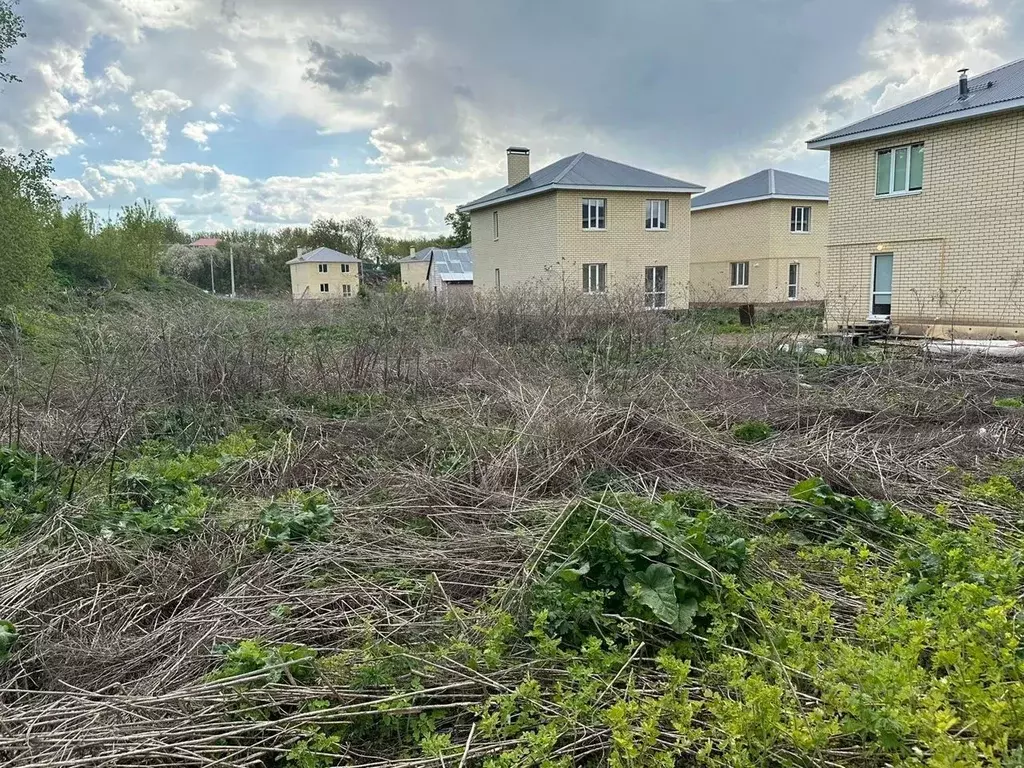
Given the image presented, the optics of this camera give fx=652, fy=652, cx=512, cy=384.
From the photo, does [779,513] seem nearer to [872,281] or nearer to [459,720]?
[459,720]

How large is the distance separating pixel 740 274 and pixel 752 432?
2615cm

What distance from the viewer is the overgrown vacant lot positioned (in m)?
2.16

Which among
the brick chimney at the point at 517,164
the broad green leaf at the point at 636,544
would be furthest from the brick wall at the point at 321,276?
the broad green leaf at the point at 636,544

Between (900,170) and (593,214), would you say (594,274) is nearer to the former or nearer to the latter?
(593,214)

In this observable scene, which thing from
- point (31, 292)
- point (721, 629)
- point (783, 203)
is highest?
point (783, 203)

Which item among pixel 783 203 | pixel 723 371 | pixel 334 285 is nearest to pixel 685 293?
pixel 783 203

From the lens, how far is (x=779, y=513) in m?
3.91

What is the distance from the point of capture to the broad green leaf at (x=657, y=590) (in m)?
2.64

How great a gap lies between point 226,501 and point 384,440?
162 centimetres

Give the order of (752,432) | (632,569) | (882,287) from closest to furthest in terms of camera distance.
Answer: (632,569)
(752,432)
(882,287)

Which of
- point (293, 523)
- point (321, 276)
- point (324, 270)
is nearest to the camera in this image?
point (293, 523)

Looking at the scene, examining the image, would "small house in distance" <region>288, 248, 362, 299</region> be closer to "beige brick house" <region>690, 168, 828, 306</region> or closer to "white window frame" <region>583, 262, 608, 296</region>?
"beige brick house" <region>690, 168, 828, 306</region>

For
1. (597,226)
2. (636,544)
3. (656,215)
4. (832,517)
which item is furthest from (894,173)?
(636,544)

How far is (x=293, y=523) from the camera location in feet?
12.5
